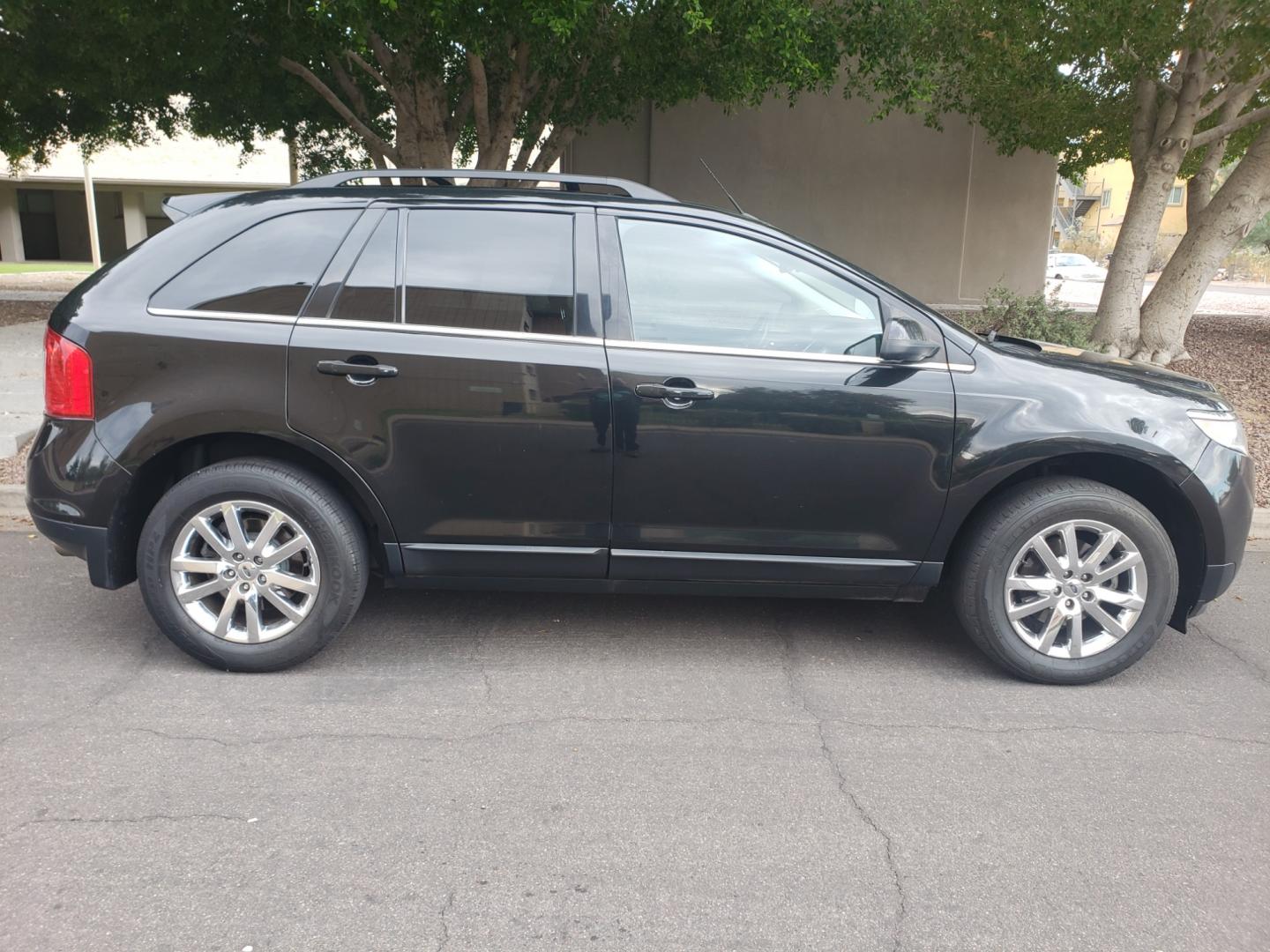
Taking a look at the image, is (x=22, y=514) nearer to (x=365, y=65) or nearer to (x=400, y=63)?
(x=365, y=65)

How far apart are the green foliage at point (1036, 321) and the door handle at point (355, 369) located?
24.5 ft

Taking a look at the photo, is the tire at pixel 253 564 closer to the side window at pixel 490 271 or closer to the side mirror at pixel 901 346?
the side window at pixel 490 271

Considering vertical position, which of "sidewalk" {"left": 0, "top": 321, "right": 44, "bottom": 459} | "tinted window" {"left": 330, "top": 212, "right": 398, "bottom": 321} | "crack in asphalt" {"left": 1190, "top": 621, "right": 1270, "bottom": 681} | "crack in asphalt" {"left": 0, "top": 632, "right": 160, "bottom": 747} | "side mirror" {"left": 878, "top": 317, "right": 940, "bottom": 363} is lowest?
"crack in asphalt" {"left": 1190, "top": 621, "right": 1270, "bottom": 681}

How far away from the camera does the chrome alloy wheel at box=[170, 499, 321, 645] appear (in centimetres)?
382

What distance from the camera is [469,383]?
12.4ft

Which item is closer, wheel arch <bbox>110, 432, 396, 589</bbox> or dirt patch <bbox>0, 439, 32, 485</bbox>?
wheel arch <bbox>110, 432, 396, 589</bbox>

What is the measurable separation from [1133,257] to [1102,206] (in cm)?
6676

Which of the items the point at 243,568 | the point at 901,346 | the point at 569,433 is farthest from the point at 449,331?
the point at 901,346

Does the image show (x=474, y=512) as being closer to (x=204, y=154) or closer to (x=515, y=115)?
(x=515, y=115)

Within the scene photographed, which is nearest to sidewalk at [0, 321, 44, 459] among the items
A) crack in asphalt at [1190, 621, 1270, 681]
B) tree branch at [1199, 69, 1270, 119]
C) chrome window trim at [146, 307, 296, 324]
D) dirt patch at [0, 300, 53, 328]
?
dirt patch at [0, 300, 53, 328]

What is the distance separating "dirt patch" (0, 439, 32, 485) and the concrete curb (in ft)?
0.32

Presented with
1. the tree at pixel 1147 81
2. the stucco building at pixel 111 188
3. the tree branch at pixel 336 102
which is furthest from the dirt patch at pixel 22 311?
the stucco building at pixel 111 188

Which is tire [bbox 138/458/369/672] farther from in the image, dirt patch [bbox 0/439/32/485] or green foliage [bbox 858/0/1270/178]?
green foliage [bbox 858/0/1270/178]

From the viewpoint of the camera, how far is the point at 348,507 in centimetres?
396
